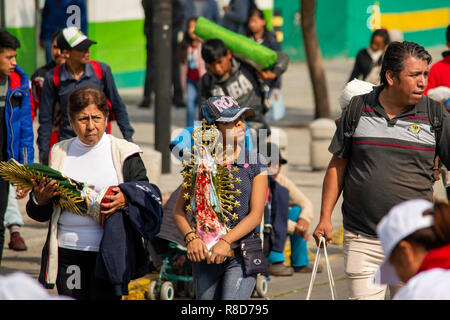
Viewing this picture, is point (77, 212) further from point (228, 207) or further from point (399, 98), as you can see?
point (399, 98)

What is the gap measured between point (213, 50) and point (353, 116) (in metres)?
3.40

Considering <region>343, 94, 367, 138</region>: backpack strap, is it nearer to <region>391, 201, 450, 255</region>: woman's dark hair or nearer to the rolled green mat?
<region>391, 201, 450, 255</region>: woman's dark hair

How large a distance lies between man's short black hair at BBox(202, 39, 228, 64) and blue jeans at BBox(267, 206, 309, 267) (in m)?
1.58

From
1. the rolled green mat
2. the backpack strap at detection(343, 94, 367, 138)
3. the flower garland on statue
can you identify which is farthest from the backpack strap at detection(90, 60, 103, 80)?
the backpack strap at detection(343, 94, 367, 138)

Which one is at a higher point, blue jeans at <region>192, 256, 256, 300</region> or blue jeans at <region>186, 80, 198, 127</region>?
blue jeans at <region>192, 256, 256, 300</region>

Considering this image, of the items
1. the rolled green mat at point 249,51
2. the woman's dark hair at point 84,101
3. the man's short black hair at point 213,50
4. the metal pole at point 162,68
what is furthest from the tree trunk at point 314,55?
the woman's dark hair at point 84,101

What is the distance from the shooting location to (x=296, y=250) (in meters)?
7.91

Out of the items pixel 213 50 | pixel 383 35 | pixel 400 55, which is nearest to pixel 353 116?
pixel 400 55

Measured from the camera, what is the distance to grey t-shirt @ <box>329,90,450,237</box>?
4.95m

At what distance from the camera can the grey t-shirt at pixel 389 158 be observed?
4.95m

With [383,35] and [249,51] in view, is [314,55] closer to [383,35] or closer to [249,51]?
[383,35]

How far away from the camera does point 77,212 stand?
5.20m

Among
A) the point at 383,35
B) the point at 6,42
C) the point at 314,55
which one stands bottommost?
the point at 314,55
